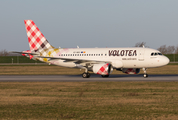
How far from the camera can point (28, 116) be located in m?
11.2

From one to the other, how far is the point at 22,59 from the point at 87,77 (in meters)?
76.7

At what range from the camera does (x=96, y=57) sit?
115 feet

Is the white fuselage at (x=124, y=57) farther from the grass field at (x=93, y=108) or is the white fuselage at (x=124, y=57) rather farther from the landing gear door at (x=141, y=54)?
the grass field at (x=93, y=108)

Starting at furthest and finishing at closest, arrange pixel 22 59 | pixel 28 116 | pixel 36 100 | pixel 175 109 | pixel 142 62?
1. pixel 22 59
2. pixel 142 62
3. pixel 36 100
4. pixel 175 109
5. pixel 28 116

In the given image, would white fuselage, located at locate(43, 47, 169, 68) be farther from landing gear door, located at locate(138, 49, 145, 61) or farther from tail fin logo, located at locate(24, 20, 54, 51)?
tail fin logo, located at locate(24, 20, 54, 51)

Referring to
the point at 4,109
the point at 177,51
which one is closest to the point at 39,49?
the point at 4,109

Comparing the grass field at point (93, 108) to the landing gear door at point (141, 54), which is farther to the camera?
the landing gear door at point (141, 54)

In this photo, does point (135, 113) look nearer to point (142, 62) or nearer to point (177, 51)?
point (142, 62)

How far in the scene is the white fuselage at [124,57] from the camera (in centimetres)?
3250

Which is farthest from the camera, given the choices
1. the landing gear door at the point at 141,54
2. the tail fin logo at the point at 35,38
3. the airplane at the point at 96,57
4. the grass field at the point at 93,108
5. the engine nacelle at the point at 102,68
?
the tail fin logo at the point at 35,38

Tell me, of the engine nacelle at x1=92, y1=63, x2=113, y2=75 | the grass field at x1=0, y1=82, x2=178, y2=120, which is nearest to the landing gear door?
the engine nacelle at x1=92, y1=63, x2=113, y2=75

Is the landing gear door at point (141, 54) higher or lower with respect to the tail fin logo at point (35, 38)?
lower

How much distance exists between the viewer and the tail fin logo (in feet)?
125

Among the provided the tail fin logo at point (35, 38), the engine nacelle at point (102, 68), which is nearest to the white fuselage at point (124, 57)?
the engine nacelle at point (102, 68)
